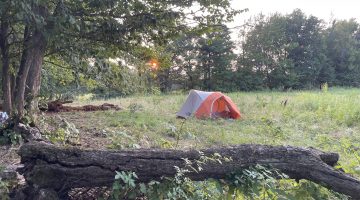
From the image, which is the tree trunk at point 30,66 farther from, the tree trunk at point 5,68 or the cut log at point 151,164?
the cut log at point 151,164

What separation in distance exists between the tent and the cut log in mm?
8918

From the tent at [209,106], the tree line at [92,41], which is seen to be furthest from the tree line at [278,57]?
the tree line at [92,41]

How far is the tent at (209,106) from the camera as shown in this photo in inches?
461

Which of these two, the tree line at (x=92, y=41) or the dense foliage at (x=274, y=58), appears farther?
the dense foliage at (x=274, y=58)

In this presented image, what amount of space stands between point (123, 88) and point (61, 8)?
2972 millimetres

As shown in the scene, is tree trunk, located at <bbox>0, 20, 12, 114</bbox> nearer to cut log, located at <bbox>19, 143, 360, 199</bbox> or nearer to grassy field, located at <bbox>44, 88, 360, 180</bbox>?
grassy field, located at <bbox>44, 88, 360, 180</bbox>

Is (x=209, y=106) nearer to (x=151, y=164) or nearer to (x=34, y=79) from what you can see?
(x=34, y=79)

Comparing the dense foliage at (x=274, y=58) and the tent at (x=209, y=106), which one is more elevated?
the dense foliage at (x=274, y=58)

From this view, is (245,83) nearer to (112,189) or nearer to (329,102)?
(329,102)

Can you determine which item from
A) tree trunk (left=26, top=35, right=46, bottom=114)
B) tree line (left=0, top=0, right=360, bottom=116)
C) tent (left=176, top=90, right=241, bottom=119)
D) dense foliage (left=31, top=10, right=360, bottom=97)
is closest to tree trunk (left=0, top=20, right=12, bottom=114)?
tree line (left=0, top=0, right=360, bottom=116)

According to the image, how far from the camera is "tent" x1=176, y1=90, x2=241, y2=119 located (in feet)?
38.4

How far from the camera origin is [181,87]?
32.4 meters

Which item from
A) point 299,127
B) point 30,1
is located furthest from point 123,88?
point 299,127

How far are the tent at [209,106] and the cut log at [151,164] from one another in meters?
8.92
